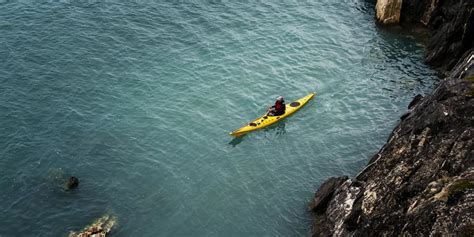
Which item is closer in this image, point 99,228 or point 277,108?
point 99,228

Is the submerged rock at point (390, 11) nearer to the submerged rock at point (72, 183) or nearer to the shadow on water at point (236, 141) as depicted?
the shadow on water at point (236, 141)

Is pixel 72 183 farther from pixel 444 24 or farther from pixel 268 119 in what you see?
pixel 444 24

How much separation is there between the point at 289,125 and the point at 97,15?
1079 inches

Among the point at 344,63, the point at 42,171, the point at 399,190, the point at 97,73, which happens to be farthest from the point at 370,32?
the point at 42,171

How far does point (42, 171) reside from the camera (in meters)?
34.1

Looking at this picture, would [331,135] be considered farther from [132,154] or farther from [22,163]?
[22,163]

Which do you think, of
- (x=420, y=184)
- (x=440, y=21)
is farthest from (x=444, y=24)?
(x=420, y=184)

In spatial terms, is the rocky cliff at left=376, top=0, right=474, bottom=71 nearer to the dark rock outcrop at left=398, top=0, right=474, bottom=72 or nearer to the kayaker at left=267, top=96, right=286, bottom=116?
the dark rock outcrop at left=398, top=0, right=474, bottom=72

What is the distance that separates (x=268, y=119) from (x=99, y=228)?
16.8m

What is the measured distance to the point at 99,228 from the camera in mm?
29312

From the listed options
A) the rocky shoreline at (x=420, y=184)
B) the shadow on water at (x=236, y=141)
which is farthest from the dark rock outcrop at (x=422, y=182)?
the shadow on water at (x=236, y=141)

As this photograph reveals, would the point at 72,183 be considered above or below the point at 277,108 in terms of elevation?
below

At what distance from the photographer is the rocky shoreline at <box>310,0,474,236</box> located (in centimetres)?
1919

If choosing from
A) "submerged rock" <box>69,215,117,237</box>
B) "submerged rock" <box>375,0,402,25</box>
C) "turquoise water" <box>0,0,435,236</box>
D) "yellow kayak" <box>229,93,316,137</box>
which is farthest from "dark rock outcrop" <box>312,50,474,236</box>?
"submerged rock" <box>375,0,402,25</box>
